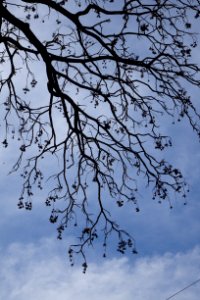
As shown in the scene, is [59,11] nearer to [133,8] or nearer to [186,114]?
[133,8]

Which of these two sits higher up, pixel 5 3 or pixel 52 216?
pixel 5 3

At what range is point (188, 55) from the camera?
7.27 metres

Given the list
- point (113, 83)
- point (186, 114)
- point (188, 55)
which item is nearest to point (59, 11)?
point (113, 83)

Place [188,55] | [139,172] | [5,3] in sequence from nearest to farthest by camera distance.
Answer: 1. [5,3]
2. [188,55]
3. [139,172]

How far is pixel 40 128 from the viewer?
26.2 feet

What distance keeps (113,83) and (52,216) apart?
2.79 meters

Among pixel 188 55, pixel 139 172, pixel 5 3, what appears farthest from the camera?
pixel 139 172

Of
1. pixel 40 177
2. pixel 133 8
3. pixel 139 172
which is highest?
pixel 133 8

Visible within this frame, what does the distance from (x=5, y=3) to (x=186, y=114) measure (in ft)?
12.2

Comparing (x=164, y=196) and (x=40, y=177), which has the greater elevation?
(x=40, y=177)

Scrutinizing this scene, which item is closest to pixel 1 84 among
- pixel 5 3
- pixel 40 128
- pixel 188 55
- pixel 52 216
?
pixel 40 128

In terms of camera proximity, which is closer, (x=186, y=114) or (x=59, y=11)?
(x=59, y=11)

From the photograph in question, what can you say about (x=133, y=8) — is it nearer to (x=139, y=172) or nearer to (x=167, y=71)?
(x=167, y=71)

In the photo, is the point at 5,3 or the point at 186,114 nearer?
the point at 5,3
